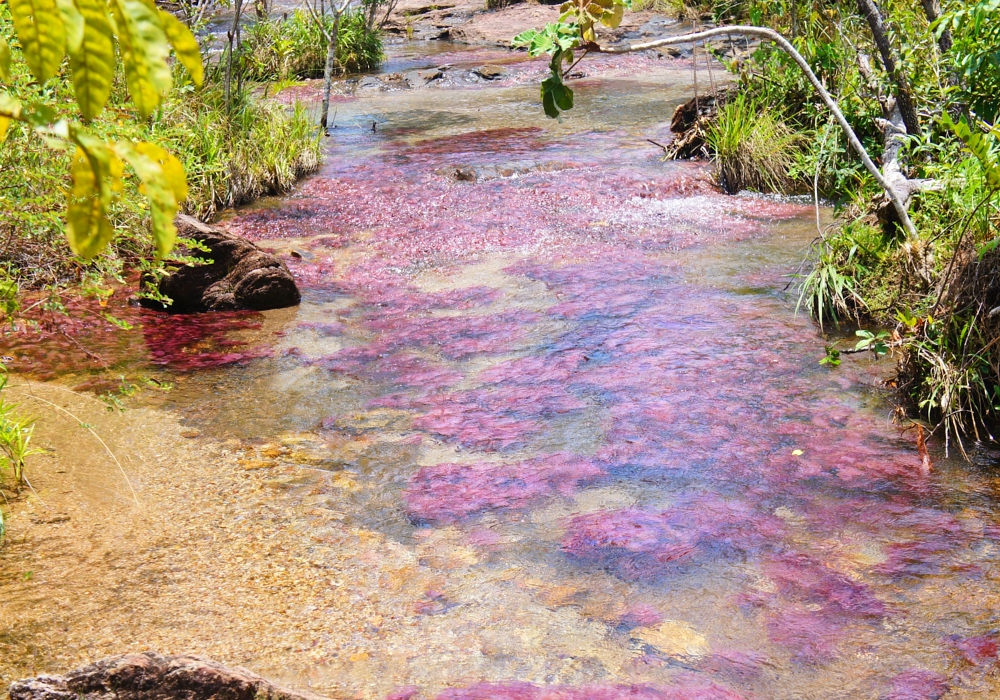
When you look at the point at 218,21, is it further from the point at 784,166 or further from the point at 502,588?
the point at 502,588

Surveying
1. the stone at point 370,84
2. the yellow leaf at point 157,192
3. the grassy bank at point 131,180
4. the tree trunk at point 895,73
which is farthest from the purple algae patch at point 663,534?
the stone at point 370,84

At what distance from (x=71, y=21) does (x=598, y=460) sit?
3.83 m

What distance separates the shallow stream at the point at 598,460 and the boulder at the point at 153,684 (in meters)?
0.59

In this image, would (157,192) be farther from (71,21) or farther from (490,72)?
(490,72)

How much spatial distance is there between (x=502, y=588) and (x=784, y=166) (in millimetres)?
7028

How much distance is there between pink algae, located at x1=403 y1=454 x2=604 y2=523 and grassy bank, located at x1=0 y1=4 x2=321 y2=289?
1.74 m

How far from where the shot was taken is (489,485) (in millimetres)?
4492

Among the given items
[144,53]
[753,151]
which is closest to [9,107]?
[144,53]

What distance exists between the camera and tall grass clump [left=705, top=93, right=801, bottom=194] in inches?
370

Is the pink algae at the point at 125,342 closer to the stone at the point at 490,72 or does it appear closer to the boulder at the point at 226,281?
the boulder at the point at 226,281

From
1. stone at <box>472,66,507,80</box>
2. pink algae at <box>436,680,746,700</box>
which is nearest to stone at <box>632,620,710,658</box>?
pink algae at <box>436,680,746,700</box>

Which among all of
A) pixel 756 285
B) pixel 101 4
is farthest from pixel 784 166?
pixel 101 4

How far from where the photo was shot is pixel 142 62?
116cm

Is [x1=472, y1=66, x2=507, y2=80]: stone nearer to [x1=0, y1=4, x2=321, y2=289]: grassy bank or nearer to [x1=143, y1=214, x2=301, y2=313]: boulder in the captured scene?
[x1=0, y1=4, x2=321, y2=289]: grassy bank
